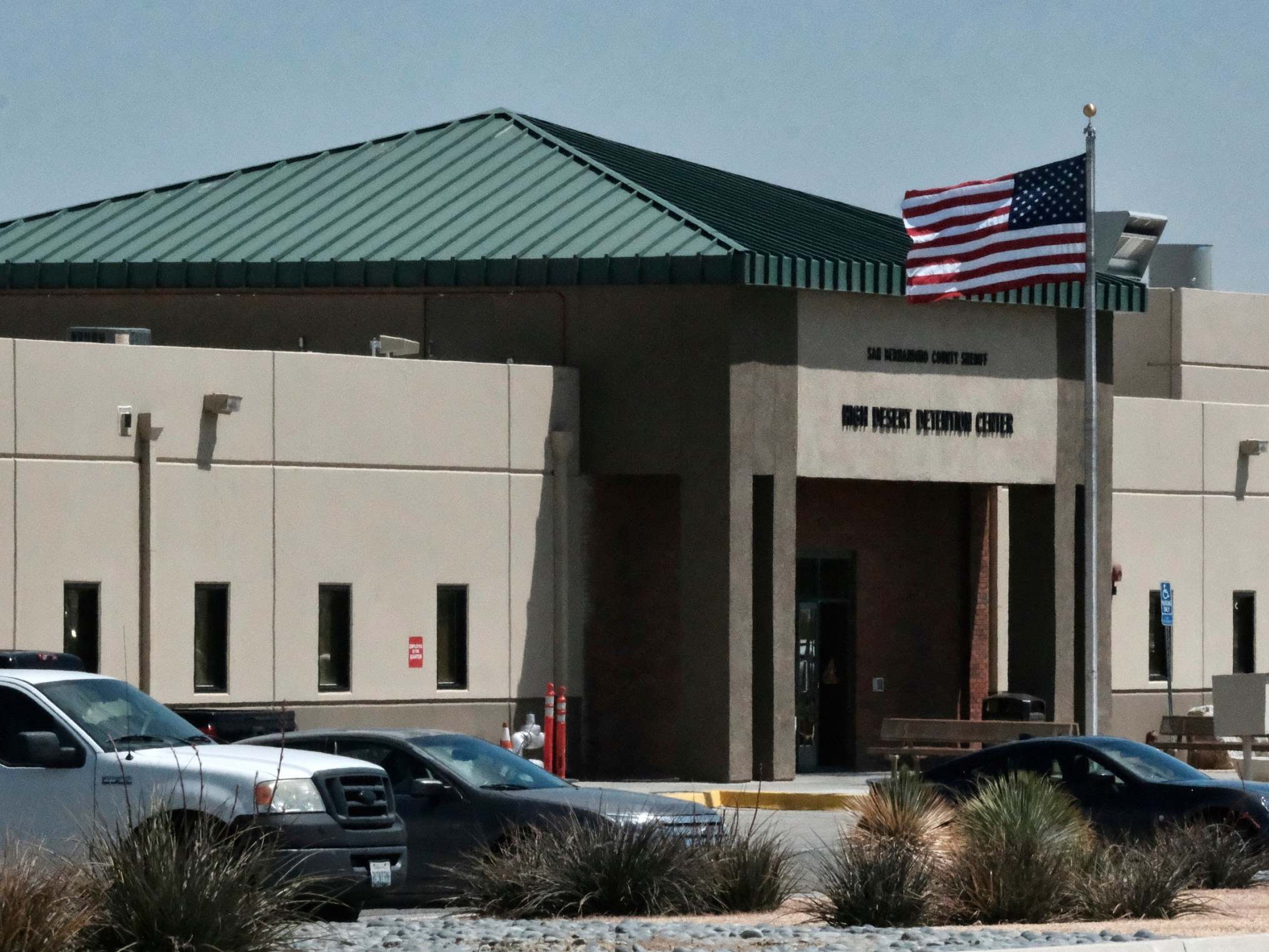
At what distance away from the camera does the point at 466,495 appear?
31266 mm

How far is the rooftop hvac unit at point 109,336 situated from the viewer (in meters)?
30.5

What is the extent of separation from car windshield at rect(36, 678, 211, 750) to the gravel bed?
2.02m

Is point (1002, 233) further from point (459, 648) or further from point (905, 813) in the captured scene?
point (905, 813)

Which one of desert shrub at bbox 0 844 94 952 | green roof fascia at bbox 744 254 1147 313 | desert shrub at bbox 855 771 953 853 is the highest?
green roof fascia at bbox 744 254 1147 313

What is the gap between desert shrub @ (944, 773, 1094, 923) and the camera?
1530 centimetres

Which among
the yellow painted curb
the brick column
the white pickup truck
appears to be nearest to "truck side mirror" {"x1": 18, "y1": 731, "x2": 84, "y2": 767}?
the white pickup truck

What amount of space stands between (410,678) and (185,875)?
18497 millimetres

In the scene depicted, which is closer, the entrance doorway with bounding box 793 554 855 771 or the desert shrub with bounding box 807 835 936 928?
the desert shrub with bounding box 807 835 936 928

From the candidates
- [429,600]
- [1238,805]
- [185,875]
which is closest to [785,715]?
[429,600]

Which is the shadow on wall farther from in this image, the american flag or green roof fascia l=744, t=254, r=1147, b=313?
the american flag

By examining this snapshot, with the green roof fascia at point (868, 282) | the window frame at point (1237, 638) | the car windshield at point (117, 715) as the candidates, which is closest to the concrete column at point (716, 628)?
the green roof fascia at point (868, 282)

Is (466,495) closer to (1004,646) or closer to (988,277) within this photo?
(988,277)

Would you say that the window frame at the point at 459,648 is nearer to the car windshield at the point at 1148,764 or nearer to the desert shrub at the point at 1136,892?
the car windshield at the point at 1148,764

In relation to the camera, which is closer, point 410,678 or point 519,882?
point 519,882
